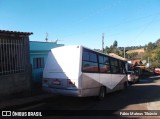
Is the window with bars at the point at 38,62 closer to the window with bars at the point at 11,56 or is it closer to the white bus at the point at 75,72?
the window with bars at the point at 11,56

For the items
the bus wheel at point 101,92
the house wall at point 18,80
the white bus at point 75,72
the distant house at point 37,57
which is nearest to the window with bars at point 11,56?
the house wall at point 18,80

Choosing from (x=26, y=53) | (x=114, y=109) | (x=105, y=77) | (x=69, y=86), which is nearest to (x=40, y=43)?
(x=26, y=53)

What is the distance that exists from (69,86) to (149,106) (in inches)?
A: 144

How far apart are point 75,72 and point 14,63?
362 cm

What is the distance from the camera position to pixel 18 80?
12508 mm

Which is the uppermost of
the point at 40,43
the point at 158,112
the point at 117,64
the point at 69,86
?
the point at 40,43

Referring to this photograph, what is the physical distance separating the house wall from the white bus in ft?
5.20

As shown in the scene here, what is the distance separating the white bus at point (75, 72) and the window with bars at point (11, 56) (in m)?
1.81

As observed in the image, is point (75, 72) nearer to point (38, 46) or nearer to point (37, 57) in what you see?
point (37, 57)

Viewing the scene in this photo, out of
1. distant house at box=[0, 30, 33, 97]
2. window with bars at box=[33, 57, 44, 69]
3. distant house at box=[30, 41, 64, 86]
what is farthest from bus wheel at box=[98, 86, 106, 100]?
window with bars at box=[33, 57, 44, 69]

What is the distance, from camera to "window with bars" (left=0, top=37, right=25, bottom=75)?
11713mm

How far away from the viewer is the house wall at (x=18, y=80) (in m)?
11.5

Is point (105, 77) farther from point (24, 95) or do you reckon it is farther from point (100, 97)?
point (24, 95)

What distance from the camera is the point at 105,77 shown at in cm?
1308
